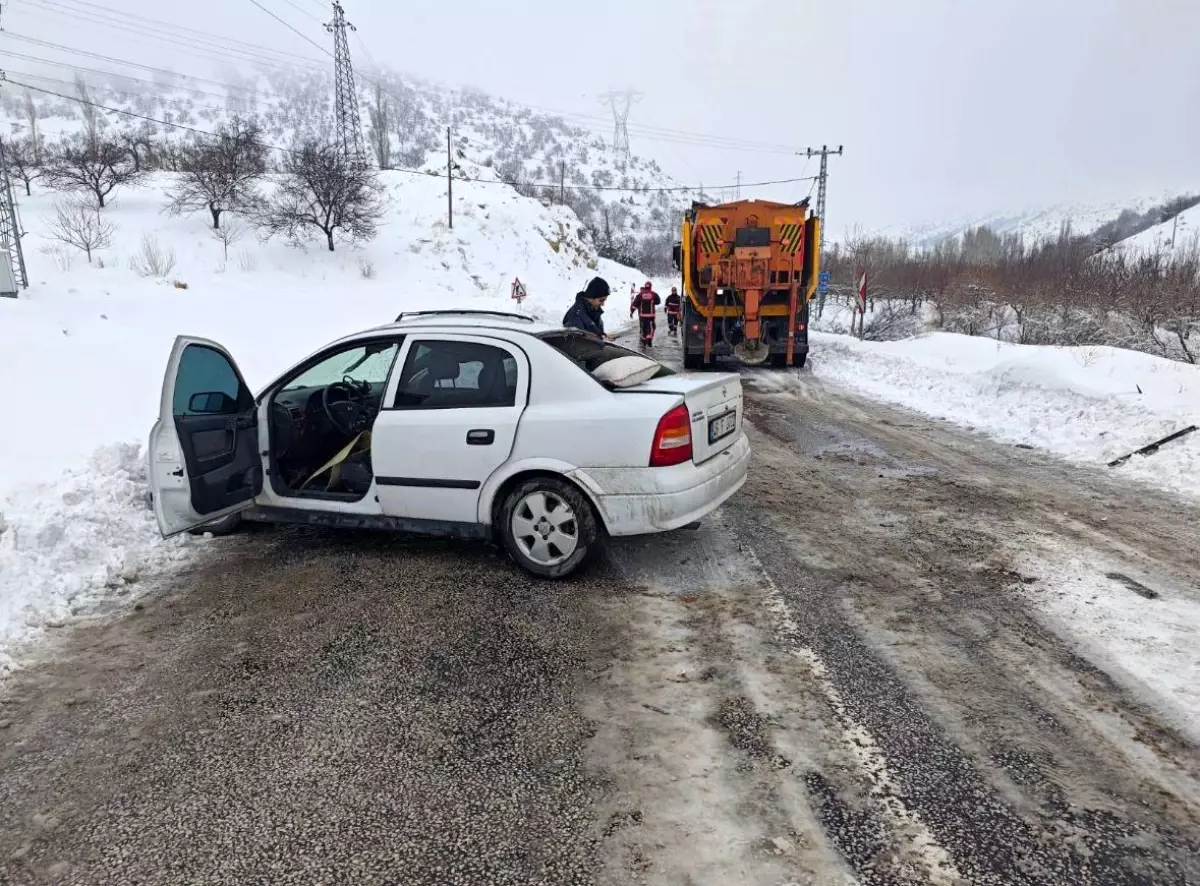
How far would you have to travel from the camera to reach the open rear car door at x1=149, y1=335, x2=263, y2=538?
4344 millimetres

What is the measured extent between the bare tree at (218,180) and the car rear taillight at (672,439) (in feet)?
90.1

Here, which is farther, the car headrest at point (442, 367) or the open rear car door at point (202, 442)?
the car headrest at point (442, 367)

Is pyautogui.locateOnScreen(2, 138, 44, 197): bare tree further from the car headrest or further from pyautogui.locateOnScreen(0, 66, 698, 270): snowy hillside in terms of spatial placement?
pyautogui.locateOnScreen(0, 66, 698, 270): snowy hillside

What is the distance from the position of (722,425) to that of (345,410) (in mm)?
2954

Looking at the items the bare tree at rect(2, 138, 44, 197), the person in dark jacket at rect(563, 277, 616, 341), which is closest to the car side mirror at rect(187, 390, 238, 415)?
the person in dark jacket at rect(563, 277, 616, 341)

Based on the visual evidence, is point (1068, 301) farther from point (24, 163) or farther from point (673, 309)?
point (24, 163)

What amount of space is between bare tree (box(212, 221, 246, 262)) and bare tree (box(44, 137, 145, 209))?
4437 mm

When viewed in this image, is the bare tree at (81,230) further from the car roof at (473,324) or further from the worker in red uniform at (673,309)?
the car roof at (473,324)

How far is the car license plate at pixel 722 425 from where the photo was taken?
14.7 feet

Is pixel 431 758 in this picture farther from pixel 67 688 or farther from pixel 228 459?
pixel 228 459

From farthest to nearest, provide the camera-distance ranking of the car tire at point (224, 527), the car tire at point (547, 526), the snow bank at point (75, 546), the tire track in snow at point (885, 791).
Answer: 1. the car tire at point (224, 527)
2. the car tire at point (547, 526)
3. the snow bank at point (75, 546)
4. the tire track in snow at point (885, 791)

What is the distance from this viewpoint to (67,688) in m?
3.31

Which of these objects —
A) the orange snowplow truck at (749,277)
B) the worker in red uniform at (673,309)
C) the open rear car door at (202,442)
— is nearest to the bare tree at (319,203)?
the worker in red uniform at (673,309)

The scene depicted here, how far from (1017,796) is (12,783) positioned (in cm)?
372
